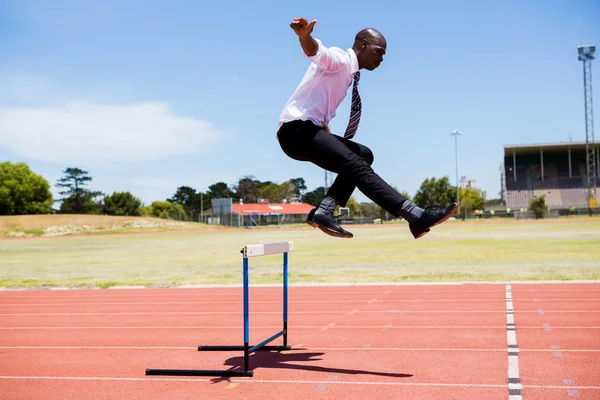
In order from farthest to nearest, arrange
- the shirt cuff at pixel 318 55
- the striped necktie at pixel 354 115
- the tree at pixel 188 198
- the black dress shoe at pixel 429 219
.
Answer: the tree at pixel 188 198 < the striped necktie at pixel 354 115 < the black dress shoe at pixel 429 219 < the shirt cuff at pixel 318 55

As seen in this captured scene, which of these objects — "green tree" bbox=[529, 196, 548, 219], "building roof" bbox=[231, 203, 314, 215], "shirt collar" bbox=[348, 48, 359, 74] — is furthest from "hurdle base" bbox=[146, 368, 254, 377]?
"building roof" bbox=[231, 203, 314, 215]

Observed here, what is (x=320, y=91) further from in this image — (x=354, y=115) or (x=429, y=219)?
(x=429, y=219)

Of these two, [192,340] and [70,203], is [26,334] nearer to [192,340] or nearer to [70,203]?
[192,340]

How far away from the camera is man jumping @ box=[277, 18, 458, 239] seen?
A: 4.24m

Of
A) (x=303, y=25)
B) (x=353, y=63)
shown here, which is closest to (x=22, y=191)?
(x=353, y=63)

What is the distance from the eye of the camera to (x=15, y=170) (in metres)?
90.3

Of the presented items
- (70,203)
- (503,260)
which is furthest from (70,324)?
(70,203)

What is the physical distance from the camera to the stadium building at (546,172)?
291 ft

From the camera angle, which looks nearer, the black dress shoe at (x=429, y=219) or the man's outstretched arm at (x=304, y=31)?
the man's outstretched arm at (x=304, y=31)

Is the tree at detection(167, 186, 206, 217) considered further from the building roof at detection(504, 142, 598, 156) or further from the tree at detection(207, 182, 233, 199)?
the building roof at detection(504, 142, 598, 156)

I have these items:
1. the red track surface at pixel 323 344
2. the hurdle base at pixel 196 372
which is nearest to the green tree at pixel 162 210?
the red track surface at pixel 323 344

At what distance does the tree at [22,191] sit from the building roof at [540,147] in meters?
71.3

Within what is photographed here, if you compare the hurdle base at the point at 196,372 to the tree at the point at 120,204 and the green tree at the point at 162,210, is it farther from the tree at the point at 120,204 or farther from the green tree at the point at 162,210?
the green tree at the point at 162,210

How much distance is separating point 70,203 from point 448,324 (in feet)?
357
